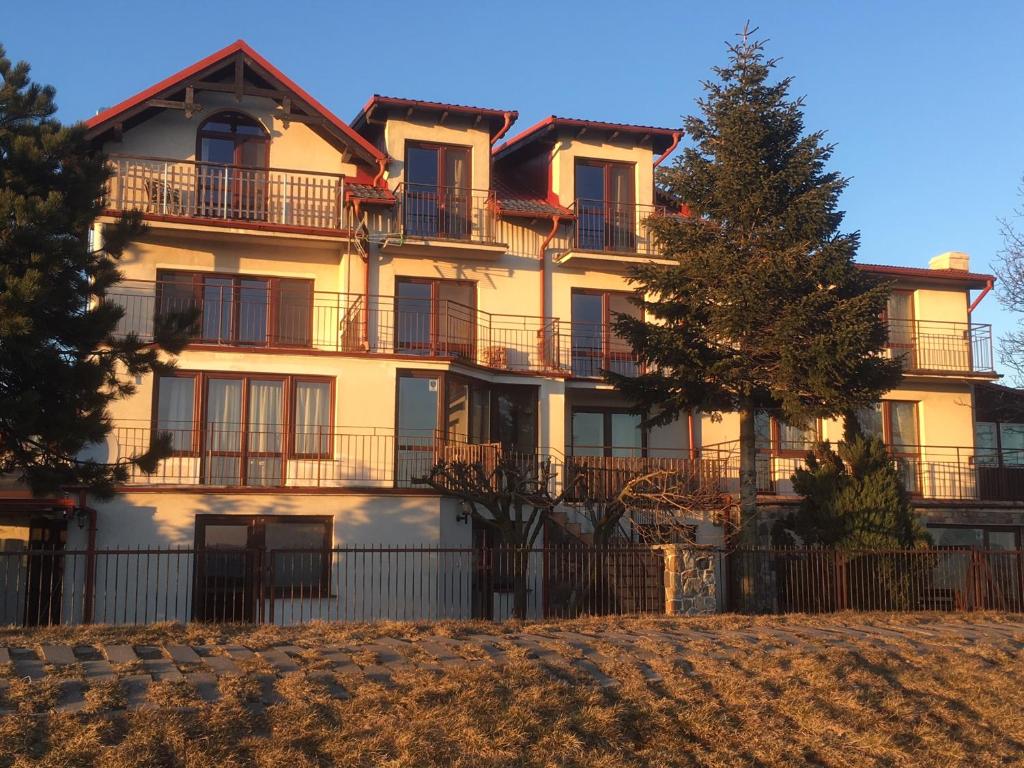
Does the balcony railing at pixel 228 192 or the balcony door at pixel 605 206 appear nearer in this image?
the balcony railing at pixel 228 192

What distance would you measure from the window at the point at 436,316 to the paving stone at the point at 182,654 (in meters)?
12.2

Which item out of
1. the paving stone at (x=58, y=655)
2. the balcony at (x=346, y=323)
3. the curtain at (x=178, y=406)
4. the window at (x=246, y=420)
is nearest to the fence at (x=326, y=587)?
the window at (x=246, y=420)

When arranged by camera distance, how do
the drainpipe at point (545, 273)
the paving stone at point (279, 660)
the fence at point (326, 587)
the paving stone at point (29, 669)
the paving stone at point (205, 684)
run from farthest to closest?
the drainpipe at point (545, 273) → the fence at point (326, 587) → the paving stone at point (279, 660) → the paving stone at point (29, 669) → the paving stone at point (205, 684)

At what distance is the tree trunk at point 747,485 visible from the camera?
19.6 metres

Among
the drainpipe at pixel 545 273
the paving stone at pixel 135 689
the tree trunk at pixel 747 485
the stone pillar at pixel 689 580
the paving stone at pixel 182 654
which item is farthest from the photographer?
the drainpipe at pixel 545 273

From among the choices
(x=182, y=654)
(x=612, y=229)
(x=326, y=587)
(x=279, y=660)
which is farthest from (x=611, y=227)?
(x=182, y=654)

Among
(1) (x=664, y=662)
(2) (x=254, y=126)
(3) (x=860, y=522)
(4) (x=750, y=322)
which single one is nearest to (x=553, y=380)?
(4) (x=750, y=322)

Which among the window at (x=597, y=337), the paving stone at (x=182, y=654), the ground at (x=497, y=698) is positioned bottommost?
the ground at (x=497, y=698)

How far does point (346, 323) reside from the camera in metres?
22.8

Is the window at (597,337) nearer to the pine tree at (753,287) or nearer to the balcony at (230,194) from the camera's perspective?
the pine tree at (753,287)

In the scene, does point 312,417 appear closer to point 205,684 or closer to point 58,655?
point 58,655

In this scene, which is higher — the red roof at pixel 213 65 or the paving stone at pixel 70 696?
the red roof at pixel 213 65

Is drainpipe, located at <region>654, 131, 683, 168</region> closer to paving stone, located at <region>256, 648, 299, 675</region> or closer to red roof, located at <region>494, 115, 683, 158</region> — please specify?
red roof, located at <region>494, 115, 683, 158</region>

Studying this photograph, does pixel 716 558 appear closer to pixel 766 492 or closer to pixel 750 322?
pixel 750 322
